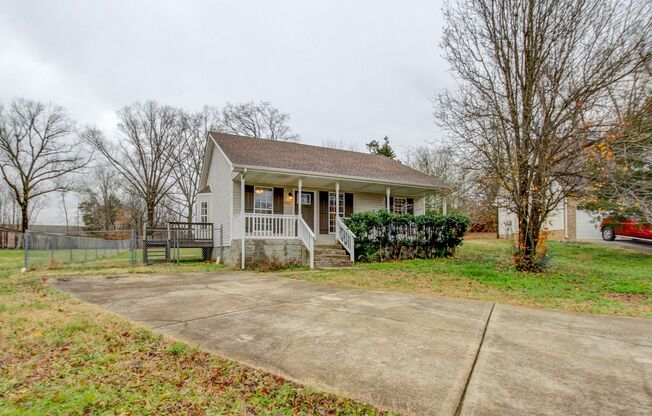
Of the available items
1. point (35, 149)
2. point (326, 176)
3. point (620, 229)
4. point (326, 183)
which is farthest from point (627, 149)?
point (35, 149)

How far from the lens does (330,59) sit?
21094 millimetres

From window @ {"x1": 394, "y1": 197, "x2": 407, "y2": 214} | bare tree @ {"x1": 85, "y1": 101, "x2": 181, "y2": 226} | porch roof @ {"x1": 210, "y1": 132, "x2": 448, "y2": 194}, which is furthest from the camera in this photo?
bare tree @ {"x1": 85, "y1": 101, "x2": 181, "y2": 226}

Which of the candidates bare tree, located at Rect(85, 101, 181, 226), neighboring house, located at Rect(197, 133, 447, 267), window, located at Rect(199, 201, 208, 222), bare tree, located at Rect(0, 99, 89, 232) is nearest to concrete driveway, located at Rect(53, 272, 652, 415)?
neighboring house, located at Rect(197, 133, 447, 267)

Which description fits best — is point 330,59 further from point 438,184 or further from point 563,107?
point 563,107

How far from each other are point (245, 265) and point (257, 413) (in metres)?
9.37

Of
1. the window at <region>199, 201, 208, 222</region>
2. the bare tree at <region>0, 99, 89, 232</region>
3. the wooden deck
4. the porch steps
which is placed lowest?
the porch steps

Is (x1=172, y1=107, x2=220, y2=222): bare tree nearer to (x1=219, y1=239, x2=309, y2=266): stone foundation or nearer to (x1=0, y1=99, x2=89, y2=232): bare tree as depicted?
(x1=0, y1=99, x2=89, y2=232): bare tree

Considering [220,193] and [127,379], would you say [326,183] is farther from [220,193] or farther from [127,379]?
[127,379]

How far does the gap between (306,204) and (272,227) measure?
2560 millimetres

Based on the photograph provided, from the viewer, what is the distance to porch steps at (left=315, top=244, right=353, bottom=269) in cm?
1102

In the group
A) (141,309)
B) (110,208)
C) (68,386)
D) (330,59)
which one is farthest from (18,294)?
(110,208)

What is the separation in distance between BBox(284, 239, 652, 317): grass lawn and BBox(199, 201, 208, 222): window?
807cm

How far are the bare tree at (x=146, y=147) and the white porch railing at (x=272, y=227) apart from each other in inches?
796

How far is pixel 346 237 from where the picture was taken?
12.1m
